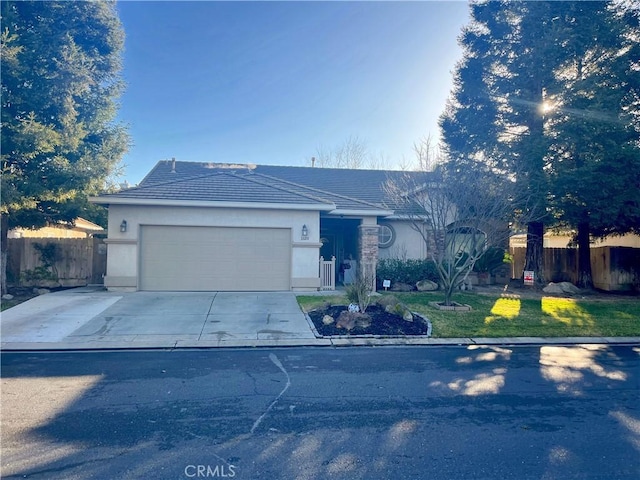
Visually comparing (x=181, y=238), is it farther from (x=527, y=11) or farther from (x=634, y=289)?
(x=634, y=289)

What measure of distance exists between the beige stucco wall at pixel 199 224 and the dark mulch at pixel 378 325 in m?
3.58

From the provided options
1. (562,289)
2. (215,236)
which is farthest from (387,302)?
(562,289)

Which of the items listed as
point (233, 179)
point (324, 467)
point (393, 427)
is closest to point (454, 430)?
point (393, 427)

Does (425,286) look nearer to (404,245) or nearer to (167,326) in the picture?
(404,245)

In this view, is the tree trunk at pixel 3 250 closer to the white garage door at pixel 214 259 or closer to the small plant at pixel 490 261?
the white garage door at pixel 214 259

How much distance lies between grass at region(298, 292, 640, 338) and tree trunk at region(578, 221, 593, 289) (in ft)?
7.21

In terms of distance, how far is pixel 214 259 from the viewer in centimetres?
1348

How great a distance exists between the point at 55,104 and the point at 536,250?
18454 mm

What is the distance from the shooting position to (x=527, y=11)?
613 inches

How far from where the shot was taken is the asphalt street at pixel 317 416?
12.0 ft

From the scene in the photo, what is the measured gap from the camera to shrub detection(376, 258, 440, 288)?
1520 cm

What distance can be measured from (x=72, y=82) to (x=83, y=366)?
9.79m

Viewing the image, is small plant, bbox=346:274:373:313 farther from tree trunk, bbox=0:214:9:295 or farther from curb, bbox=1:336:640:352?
tree trunk, bbox=0:214:9:295

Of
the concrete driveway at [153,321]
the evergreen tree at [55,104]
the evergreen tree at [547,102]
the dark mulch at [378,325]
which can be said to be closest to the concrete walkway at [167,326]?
the concrete driveway at [153,321]
